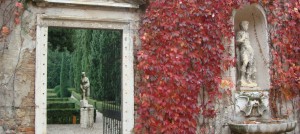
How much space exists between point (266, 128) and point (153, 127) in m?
1.78

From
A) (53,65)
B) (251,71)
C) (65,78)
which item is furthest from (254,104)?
(53,65)

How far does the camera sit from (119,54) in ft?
19.1

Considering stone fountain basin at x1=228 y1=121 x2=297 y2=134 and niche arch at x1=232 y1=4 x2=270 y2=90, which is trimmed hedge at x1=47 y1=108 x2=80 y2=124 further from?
stone fountain basin at x1=228 y1=121 x2=297 y2=134

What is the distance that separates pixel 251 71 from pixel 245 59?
0.29 m

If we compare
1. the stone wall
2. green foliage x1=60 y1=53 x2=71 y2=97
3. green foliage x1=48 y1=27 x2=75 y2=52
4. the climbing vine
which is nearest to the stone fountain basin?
the climbing vine

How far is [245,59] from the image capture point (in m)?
6.32

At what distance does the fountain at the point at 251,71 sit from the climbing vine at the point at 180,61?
51 cm

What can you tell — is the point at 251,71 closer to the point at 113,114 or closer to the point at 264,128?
the point at 264,128

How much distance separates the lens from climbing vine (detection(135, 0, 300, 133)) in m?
5.37

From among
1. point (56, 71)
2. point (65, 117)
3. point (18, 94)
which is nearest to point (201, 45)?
point (18, 94)

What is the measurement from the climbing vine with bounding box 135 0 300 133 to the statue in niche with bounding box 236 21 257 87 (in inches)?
19.7

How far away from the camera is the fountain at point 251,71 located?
19.9 ft

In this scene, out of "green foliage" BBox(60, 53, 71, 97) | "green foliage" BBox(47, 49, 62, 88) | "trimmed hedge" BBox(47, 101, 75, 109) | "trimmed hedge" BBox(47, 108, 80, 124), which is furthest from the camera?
"green foliage" BBox(47, 49, 62, 88)

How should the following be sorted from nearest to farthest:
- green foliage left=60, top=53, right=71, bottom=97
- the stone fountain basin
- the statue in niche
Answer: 1. the stone fountain basin
2. the statue in niche
3. green foliage left=60, top=53, right=71, bottom=97
